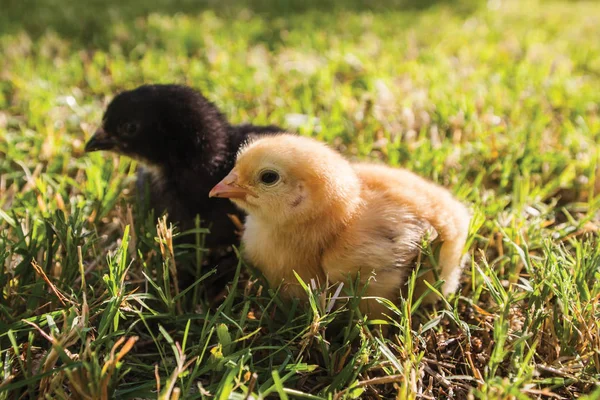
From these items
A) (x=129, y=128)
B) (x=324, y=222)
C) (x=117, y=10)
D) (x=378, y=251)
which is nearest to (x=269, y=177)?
(x=324, y=222)

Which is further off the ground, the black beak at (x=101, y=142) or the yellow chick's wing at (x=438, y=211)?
the black beak at (x=101, y=142)

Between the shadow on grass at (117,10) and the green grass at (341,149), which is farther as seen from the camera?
the shadow on grass at (117,10)

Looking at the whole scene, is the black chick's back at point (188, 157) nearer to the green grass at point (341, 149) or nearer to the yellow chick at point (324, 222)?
the green grass at point (341, 149)

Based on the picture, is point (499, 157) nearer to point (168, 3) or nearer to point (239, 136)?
point (239, 136)

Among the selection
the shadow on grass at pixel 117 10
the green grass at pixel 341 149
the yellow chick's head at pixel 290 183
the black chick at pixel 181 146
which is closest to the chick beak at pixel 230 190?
the yellow chick's head at pixel 290 183

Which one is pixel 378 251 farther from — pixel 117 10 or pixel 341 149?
pixel 117 10

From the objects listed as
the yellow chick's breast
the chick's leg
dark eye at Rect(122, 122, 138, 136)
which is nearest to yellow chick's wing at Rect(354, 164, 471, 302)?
the chick's leg

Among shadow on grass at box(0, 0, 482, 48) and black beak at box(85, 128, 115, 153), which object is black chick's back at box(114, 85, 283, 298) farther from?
shadow on grass at box(0, 0, 482, 48)
